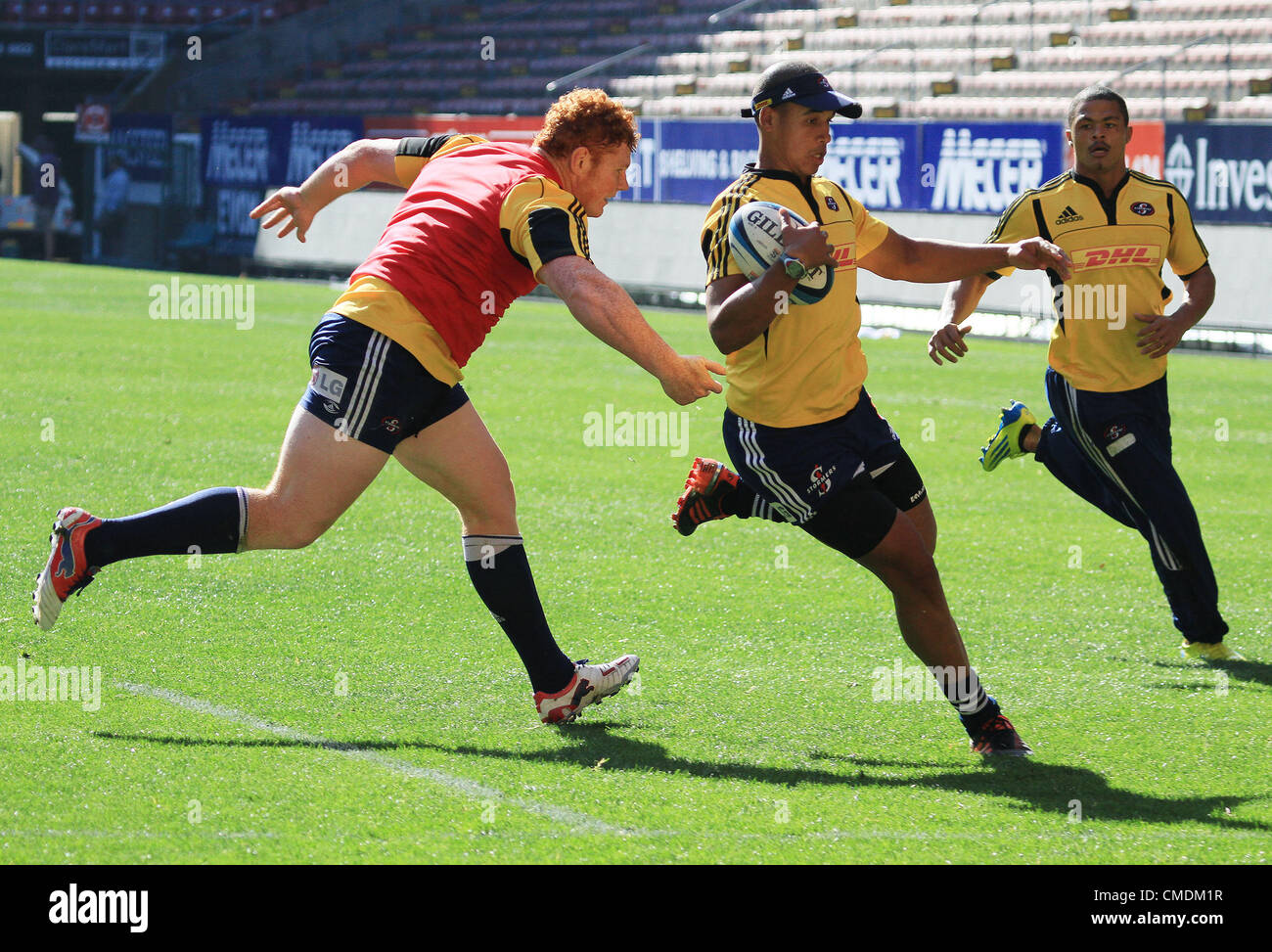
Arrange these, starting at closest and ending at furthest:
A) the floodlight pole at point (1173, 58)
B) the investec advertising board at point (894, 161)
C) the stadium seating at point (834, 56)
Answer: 1. the investec advertising board at point (894, 161)
2. the floodlight pole at point (1173, 58)
3. the stadium seating at point (834, 56)

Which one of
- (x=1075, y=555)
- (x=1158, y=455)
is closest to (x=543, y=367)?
(x=1075, y=555)

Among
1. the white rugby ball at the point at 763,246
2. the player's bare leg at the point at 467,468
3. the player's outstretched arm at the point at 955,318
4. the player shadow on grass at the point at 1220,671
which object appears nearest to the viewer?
the white rugby ball at the point at 763,246

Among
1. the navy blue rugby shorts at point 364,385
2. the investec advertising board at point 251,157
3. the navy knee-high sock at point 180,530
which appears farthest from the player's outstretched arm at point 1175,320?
the investec advertising board at point 251,157

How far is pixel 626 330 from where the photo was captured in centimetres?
473

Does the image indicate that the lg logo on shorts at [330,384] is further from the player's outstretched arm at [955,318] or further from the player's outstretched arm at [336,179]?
the player's outstretched arm at [955,318]

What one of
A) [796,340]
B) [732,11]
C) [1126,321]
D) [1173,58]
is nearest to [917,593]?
[796,340]

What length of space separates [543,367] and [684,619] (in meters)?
8.65

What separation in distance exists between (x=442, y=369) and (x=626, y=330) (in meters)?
0.73

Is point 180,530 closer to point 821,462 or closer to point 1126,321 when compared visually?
point 821,462

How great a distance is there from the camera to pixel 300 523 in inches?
200

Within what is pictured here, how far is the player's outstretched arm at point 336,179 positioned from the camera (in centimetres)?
573

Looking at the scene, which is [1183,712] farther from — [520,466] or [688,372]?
[520,466]

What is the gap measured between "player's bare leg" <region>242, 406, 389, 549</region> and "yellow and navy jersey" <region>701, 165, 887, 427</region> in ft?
3.87

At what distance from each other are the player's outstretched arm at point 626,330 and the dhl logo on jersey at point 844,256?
27.2 inches
